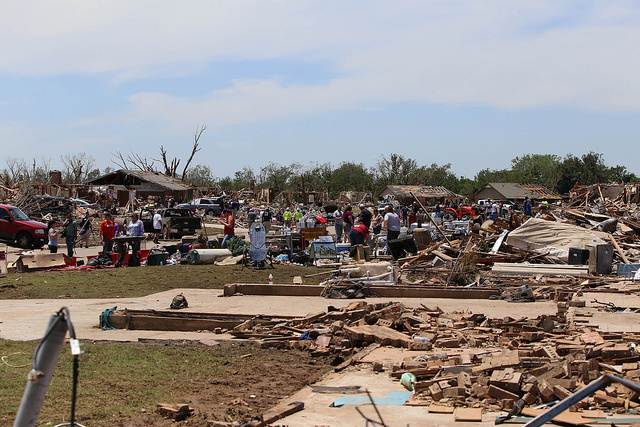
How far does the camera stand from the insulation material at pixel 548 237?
2030 cm

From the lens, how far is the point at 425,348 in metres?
8.64

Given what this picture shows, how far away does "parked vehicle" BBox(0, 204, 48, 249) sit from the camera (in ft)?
83.3

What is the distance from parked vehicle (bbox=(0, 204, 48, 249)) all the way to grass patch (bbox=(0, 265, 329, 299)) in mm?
8308

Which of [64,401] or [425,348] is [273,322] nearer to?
[425,348]

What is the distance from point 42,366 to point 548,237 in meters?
20.0

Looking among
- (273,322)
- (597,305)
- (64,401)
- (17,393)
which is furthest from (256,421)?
(597,305)

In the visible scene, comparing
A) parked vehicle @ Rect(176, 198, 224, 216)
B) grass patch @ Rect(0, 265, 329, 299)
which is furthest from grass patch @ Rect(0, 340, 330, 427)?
parked vehicle @ Rect(176, 198, 224, 216)

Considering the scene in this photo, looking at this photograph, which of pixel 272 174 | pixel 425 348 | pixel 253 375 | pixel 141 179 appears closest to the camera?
pixel 253 375

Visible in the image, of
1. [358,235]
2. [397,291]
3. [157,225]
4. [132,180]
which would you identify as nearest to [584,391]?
[397,291]

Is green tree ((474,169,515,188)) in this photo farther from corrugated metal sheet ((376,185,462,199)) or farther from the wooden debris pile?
the wooden debris pile

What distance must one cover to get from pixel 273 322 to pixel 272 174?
103438 mm

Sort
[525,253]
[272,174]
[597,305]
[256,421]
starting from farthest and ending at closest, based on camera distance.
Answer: [272,174], [525,253], [597,305], [256,421]

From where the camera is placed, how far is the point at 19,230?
25.5m

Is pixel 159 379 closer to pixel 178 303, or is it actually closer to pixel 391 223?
pixel 178 303
